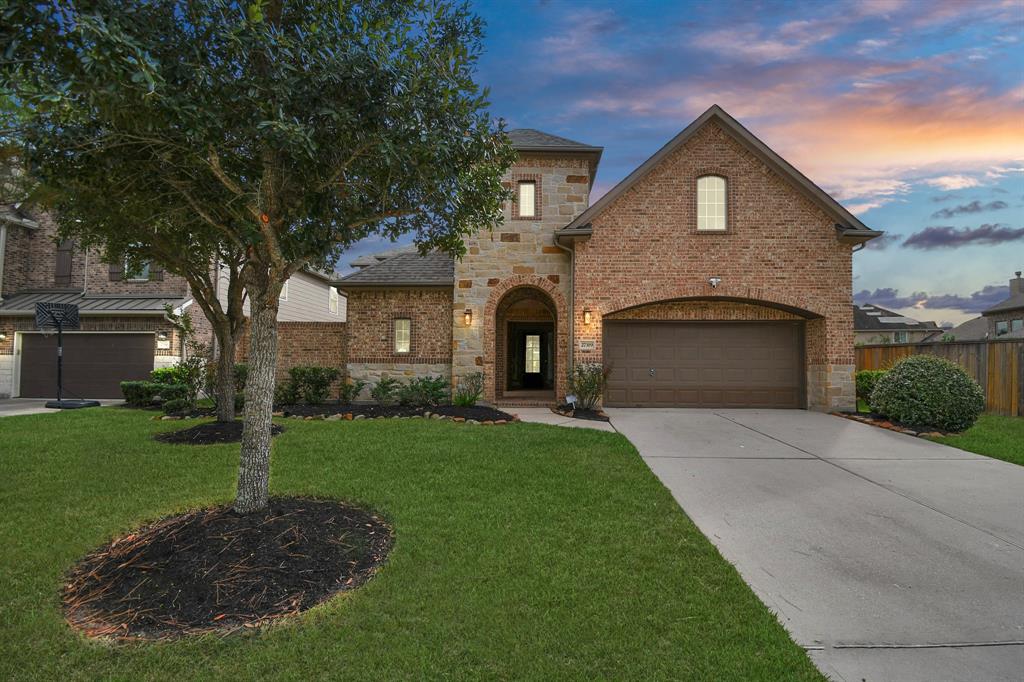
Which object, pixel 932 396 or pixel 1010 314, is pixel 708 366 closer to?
pixel 932 396

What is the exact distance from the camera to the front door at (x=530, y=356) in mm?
18266

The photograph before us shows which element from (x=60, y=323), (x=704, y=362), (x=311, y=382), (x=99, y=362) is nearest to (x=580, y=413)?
(x=704, y=362)

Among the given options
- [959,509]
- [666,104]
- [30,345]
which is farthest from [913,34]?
[30,345]

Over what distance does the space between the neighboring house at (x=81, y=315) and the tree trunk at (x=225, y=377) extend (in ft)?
16.8

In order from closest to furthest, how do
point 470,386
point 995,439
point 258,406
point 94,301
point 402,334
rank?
point 258,406 < point 995,439 < point 470,386 < point 402,334 < point 94,301

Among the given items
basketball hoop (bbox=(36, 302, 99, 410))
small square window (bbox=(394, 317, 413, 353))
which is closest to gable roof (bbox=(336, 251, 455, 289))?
small square window (bbox=(394, 317, 413, 353))

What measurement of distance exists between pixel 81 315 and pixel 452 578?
1732 centimetres

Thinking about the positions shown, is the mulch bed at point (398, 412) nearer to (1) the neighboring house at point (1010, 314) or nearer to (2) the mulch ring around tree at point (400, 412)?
(2) the mulch ring around tree at point (400, 412)

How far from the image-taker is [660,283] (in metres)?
11.8

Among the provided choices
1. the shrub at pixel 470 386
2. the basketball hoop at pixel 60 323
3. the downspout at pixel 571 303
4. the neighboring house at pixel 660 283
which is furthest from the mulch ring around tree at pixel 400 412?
the basketball hoop at pixel 60 323

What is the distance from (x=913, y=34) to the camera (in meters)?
8.96

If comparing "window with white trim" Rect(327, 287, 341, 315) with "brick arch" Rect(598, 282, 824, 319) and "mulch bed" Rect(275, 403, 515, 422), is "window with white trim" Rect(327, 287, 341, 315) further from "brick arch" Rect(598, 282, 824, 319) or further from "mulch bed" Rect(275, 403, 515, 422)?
"brick arch" Rect(598, 282, 824, 319)

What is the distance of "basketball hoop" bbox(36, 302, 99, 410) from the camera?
12594 mm

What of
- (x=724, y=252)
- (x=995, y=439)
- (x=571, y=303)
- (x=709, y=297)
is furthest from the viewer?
(x=571, y=303)
